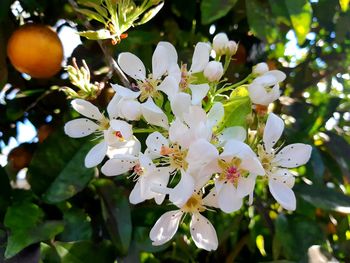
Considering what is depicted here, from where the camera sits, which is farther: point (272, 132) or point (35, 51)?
point (35, 51)

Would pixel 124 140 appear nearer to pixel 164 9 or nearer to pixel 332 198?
pixel 332 198

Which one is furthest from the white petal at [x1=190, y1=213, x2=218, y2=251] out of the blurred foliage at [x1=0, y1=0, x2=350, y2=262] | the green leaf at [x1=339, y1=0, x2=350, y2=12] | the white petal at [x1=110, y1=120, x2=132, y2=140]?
the green leaf at [x1=339, y1=0, x2=350, y2=12]

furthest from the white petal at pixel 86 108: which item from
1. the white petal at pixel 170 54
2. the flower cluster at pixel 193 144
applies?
the white petal at pixel 170 54

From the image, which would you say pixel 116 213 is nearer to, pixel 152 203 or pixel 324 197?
pixel 152 203

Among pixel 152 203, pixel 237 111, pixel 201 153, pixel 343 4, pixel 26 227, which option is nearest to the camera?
pixel 201 153

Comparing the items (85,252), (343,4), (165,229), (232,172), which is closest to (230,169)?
(232,172)

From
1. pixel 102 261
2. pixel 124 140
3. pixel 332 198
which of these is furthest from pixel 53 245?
pixel 332 198

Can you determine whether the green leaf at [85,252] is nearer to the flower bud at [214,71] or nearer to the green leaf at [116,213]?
the green leaf at [116,213]
